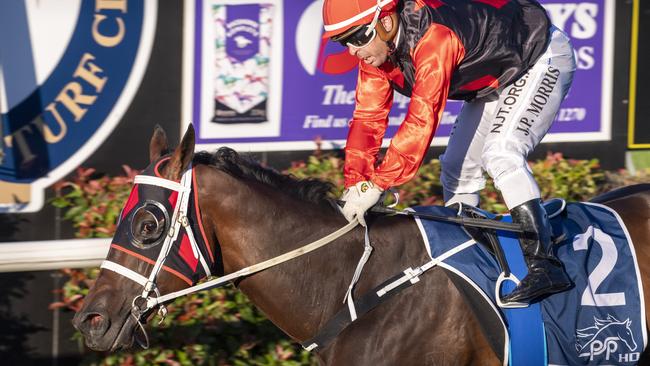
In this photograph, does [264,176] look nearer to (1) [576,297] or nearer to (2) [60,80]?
(1) [576,297]

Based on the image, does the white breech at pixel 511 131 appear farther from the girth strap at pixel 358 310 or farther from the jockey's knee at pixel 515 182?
the girth strap at pixel 358 310

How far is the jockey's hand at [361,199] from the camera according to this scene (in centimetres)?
366

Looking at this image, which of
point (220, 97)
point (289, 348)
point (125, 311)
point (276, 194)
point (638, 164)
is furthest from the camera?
point (638, 164)

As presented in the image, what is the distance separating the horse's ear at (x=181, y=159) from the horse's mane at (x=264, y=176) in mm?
93

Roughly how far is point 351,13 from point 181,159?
2.66ft

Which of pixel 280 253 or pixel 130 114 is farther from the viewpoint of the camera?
pixel 130 114

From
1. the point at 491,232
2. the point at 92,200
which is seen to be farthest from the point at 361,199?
the point at 92,200

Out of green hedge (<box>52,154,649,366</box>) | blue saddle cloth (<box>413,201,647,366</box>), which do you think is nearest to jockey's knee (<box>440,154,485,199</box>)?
blue saddle cloth (<box>413,201,647,366</box>)

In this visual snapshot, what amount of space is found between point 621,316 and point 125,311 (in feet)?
6.10

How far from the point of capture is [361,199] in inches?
144

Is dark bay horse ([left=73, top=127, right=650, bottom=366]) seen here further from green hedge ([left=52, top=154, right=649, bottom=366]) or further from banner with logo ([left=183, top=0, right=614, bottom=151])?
banner with logo ([left=183, top=0, right=614, bottom=151])

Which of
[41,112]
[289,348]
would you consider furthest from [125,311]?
[41,112]

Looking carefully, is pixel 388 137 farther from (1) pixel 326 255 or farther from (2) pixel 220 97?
(1) pixel 326 255

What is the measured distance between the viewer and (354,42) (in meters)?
3.77
